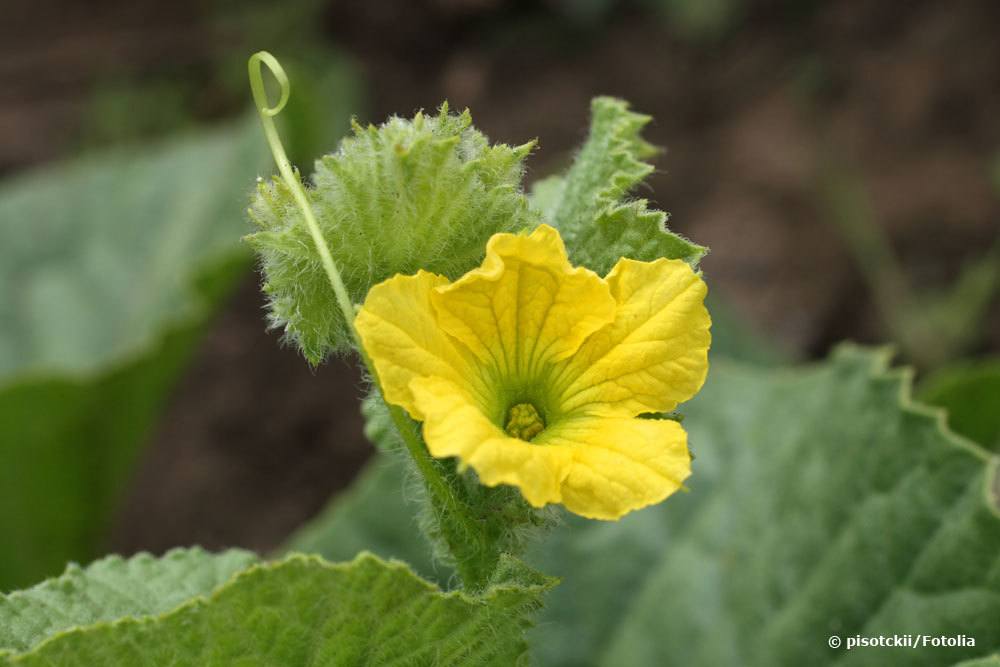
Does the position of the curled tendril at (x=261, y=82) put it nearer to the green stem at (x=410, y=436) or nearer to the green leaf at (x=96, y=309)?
the green stem at (x=410, y=436)

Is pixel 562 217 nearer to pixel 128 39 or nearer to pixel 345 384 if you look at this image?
pixel 345 384

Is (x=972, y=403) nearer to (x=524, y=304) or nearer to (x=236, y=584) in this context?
(x=524, y=304)

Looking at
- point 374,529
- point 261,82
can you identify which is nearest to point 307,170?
point 374,529

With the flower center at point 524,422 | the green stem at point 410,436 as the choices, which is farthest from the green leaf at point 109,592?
the flower center at point 524,422

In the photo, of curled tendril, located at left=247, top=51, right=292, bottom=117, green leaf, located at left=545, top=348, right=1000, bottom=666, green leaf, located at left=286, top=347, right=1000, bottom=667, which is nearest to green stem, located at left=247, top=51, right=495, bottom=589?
curled tendril, located at left=247, top=51, right=292, bottom=117

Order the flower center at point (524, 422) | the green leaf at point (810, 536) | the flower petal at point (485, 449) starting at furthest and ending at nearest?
the green leaf at point (810, 536) → the flower center at point (524, 422) → the flower petal at point (485, 449)

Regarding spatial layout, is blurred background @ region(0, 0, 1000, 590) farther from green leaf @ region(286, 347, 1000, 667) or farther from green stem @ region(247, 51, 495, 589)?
green stem @ region(247, 51, 495, 589)
